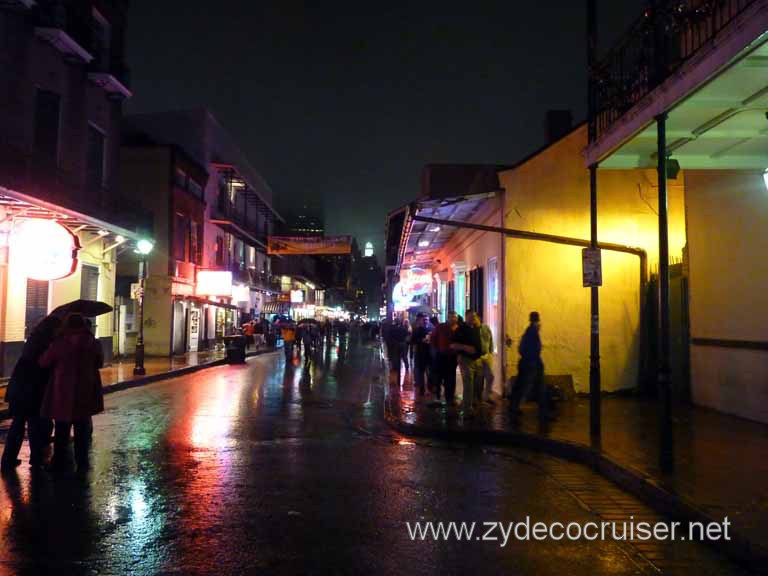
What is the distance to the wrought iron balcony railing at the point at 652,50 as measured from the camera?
750 cm

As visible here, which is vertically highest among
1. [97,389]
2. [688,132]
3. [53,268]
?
[688,132]

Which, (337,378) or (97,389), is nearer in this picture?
(97,389)

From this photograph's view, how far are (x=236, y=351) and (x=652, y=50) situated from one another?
22046 mm

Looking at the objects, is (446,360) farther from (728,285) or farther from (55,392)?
(55,392)

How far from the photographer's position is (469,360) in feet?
39.6

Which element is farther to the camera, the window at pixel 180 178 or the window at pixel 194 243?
the window at pixel 194 243

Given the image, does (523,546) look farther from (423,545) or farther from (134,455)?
(134,455)

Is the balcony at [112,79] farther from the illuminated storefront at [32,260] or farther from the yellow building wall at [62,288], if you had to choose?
the yellow building wall at [62,288]

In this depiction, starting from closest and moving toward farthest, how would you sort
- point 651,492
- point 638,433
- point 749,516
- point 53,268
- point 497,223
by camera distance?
point 749,516 < point 651,492 < point 638,433 < point 497,223 < point 53,268

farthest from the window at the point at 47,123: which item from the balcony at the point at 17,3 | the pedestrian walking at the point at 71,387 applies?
the pedestrian walking at the point at 71,387

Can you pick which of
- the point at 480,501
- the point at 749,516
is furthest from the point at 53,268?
the point at 749,516

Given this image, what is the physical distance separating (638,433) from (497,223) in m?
6.20

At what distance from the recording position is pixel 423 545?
17.9 feet

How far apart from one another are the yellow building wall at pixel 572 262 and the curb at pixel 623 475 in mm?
3832
